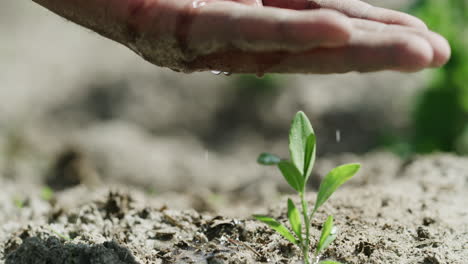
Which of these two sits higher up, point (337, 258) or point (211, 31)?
point (211, 31)

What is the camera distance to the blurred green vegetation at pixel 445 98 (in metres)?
4.73

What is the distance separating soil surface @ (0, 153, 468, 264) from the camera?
7.21 ft

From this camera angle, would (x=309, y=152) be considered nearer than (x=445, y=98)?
Yes

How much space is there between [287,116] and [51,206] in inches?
125

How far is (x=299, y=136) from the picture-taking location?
2.09 meters

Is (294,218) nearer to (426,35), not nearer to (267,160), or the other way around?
(267,160)

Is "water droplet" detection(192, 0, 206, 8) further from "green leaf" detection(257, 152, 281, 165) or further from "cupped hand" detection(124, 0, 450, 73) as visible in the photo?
"green leaf" detection(257, 152, 281, 165)

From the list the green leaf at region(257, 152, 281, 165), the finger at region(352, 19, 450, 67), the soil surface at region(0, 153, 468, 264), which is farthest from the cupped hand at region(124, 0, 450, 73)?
the soil surface at region(0, 153, 468, 264)

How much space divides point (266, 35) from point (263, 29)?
0.02 metres

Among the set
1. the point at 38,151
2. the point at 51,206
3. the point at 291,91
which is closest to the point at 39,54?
the point at 38,151

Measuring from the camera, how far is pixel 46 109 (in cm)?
607

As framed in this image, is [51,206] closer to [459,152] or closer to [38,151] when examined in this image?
[38,151]

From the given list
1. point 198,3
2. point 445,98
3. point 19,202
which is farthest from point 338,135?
point 198,3

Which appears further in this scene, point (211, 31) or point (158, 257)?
point (158, 257)
